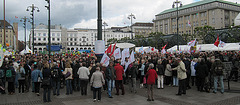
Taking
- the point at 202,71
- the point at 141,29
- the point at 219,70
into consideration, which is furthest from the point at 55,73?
the point at 141,29

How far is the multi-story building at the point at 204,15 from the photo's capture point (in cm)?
8681

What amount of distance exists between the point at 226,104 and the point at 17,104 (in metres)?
8.92

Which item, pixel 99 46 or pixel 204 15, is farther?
pixel 204 15

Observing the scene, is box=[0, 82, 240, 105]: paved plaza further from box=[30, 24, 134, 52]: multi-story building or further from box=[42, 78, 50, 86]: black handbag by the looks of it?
box=[30, 24, 134, 52]: multi-story building

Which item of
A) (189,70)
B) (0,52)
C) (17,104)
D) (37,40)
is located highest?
(37,40)

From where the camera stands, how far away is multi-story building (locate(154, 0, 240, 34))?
8681cm

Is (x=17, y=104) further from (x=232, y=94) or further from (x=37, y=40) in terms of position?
(x=37, y=40)

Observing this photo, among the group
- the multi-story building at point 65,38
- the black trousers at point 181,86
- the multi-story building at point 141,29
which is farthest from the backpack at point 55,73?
the multi-story building at point 141,29

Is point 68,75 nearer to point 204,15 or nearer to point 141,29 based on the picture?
point 204,15

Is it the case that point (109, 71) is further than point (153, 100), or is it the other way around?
point (109, 71)

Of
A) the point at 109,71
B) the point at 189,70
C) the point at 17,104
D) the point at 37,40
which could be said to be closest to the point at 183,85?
the point at 189,70

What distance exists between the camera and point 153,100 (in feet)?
29.7

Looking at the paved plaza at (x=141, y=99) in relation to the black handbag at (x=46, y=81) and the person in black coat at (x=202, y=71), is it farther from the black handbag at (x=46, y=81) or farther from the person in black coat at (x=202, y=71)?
the black handbag at (x=46, y=81)

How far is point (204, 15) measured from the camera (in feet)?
299
